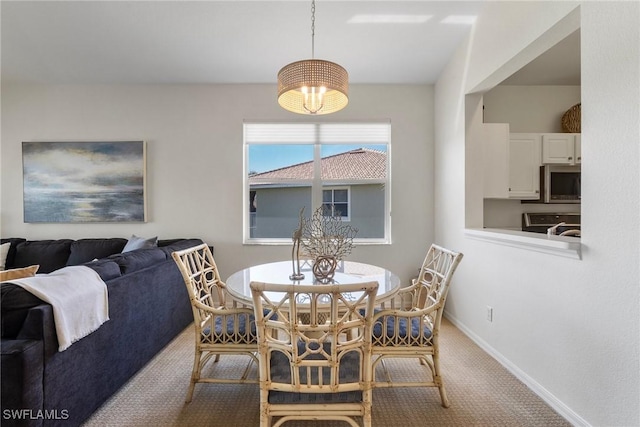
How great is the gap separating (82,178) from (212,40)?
2382mm

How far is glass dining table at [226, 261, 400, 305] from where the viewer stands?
5.23 ft

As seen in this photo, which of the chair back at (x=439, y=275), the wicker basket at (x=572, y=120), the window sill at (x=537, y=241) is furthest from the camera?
the wicker basket at (x=572, y=120)

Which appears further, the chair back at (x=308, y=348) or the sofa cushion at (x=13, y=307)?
the sofa cushion at (x=13, y=307)

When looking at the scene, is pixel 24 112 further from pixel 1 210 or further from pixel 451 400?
pixel 451 400

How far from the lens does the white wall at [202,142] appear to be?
356 centimetres

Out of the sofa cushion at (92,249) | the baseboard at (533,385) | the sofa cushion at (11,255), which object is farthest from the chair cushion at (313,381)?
the sofa cushion at (11,255)

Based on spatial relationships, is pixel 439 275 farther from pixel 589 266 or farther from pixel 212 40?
pixel 212 40

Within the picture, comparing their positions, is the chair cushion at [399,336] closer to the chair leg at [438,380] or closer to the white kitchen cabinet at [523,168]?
the chair leg at [438,380]

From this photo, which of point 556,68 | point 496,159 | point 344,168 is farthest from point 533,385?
point 556,68

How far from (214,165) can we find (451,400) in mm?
3254

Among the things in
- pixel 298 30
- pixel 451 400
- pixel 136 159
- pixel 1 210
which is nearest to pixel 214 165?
pixel 136 159

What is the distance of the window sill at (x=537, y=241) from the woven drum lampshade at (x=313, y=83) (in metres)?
1.50

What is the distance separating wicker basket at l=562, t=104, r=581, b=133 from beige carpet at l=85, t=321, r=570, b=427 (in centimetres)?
270

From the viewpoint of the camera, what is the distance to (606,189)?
1.41 meters
